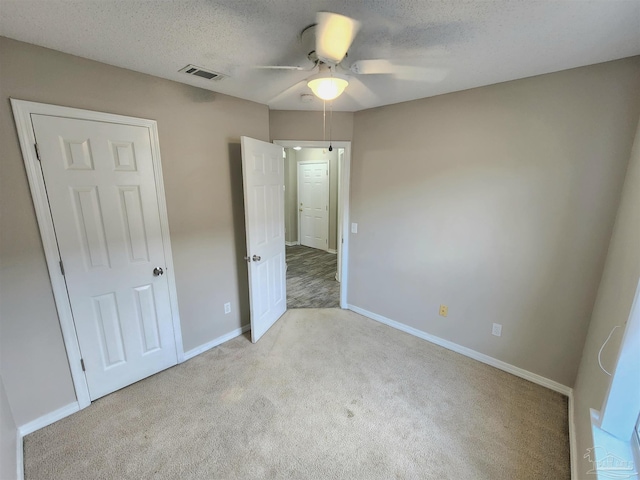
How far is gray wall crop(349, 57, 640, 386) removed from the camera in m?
1.75

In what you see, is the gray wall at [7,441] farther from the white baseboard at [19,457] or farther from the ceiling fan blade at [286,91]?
the ceiling fan blade at [286,91]

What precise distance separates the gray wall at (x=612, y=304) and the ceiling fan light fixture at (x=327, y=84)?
166cm

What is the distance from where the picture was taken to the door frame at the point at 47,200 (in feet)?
4.96

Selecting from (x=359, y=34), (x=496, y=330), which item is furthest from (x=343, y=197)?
(x=496, y=330)

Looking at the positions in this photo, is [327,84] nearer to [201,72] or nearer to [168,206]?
[201,72]

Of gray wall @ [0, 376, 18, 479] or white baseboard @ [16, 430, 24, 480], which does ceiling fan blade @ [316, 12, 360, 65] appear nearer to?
gray wall @ [0, 376, 18, 479]

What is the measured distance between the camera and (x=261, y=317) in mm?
2744

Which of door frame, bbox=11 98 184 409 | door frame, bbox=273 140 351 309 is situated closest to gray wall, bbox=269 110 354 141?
door frame, bbox=273 140 351 309

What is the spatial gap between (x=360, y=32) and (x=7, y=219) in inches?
86.1

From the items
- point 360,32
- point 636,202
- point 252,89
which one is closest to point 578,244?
point 636,202

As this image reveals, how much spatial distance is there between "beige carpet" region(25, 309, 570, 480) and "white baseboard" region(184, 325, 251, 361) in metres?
0.09

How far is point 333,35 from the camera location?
1.31 metres

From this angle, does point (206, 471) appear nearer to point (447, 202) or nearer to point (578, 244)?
point (447, 202)

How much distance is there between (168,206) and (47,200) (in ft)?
2.24
